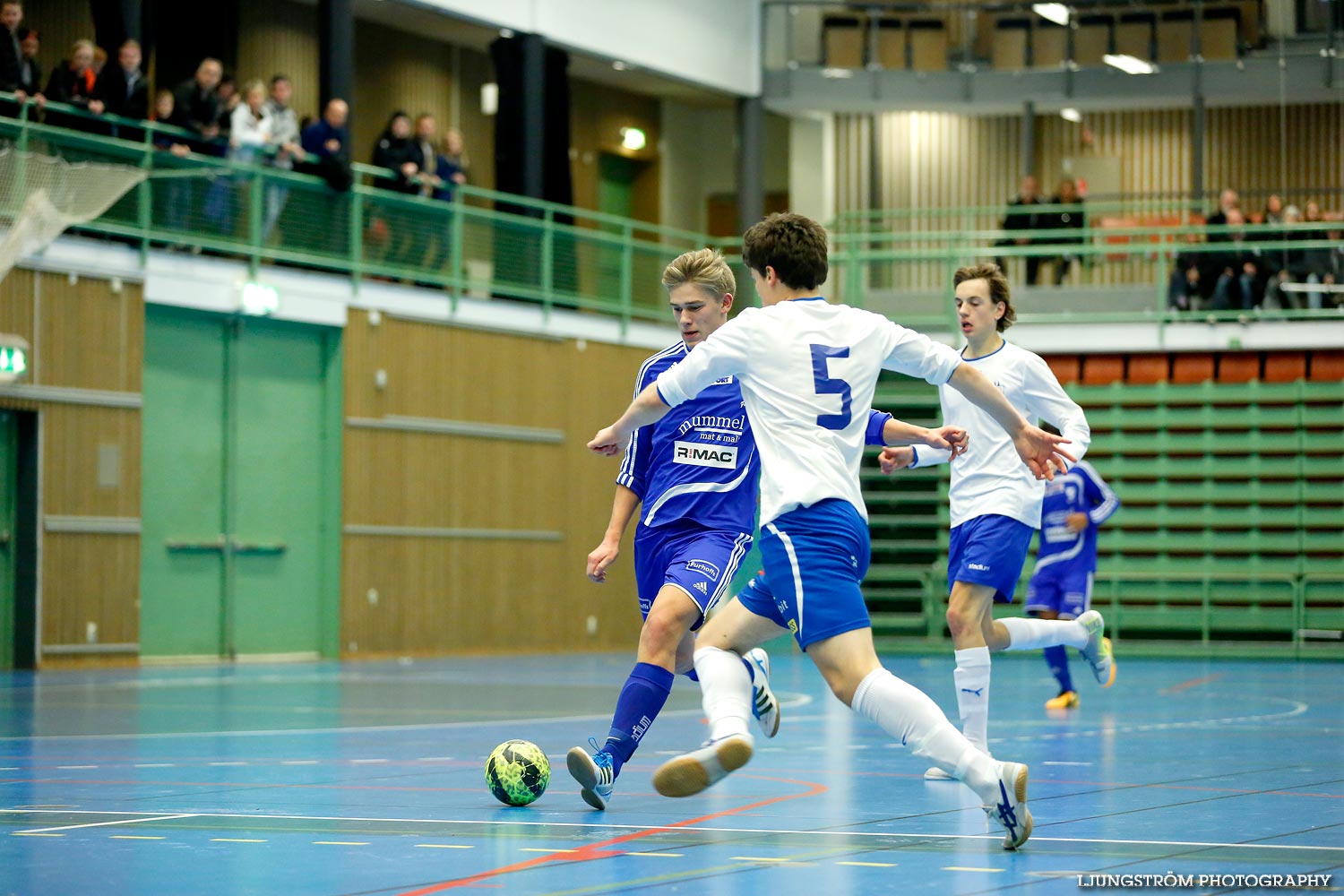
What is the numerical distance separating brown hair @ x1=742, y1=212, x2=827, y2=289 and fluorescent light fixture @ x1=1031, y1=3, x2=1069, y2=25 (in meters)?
25.7

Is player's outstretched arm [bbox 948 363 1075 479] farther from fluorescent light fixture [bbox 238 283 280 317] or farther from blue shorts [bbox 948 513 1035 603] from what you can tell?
fluorescent light fixture [bbox 238 283 280 317]

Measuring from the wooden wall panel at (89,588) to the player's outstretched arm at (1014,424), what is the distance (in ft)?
47.9

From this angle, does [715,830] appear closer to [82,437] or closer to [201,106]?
[82,437]

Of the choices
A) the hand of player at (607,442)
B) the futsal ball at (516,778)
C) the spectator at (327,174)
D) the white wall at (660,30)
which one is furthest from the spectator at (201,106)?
the hand of player at (607,442)

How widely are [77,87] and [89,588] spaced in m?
5.30

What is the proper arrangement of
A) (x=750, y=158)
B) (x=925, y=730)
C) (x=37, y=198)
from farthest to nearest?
(x=750, y=158) < (x=37, y=198) < (x=925, y=730)

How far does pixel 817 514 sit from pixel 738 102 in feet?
86.8

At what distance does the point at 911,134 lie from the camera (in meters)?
32.2

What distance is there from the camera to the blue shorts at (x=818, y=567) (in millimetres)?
5445

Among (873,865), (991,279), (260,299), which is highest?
(260,299)

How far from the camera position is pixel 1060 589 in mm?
14891

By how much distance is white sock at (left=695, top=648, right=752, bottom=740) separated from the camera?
18.3 ft

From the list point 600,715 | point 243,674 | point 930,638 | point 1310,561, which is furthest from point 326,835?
point 1310,561

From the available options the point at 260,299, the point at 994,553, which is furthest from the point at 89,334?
the point at 994,553
